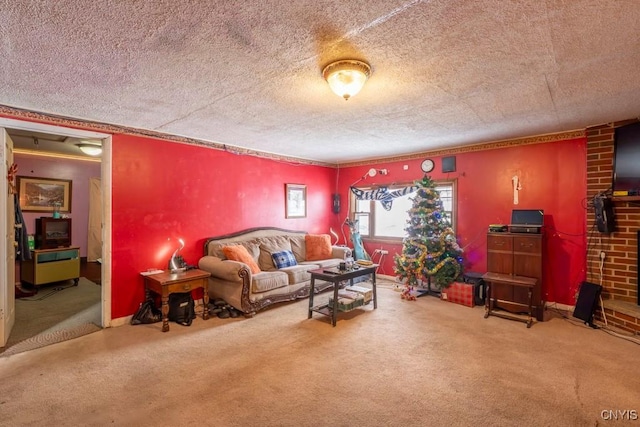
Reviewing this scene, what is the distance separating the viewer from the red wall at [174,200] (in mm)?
3718

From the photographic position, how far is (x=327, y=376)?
99.7 inches

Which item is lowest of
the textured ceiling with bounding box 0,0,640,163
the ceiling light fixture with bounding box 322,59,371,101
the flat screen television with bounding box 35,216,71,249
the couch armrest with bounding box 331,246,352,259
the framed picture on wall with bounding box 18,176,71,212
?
the couch armrest with bounding box 331,246,352,259

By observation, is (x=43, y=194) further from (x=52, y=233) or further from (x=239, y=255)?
(x=239, y=255)

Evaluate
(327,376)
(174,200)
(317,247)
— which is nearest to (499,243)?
(317,247)

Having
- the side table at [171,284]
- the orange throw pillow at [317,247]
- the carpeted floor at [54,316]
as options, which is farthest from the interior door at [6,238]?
the orange throw pillow at [317,247]

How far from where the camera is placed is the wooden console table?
3.66m

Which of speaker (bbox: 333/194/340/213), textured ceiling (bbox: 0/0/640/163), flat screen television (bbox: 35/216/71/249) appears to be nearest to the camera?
textured ceiling (bbox: 0/0/640/163)

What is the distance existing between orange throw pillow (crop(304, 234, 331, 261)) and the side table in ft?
6.35

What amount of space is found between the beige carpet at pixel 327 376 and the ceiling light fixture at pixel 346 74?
2.20 m

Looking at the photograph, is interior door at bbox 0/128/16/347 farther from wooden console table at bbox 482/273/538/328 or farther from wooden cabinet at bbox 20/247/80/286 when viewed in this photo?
wooden console table at bbox 482/273/538/328

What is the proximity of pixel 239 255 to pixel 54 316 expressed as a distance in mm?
2371

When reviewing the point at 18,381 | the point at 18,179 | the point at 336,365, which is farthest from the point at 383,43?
the point at 18,179

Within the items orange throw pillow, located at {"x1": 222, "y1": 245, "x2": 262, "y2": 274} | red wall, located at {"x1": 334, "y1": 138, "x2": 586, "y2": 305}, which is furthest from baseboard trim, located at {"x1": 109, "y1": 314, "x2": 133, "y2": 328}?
red wall, located at {"x1": 334, "y1": 138, "x2": 586, "y2": 305}

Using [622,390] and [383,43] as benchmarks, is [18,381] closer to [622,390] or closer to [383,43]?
[383,43]
